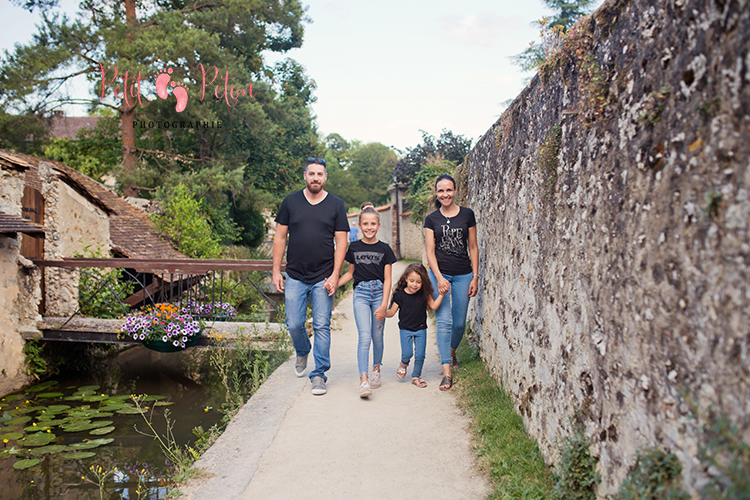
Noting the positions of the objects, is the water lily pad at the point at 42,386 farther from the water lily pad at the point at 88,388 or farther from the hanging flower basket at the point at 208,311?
the hanging flower basket at the point at 208,311

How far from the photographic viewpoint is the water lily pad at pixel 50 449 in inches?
205

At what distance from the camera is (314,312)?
4301 mm

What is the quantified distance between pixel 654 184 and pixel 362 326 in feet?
9.60

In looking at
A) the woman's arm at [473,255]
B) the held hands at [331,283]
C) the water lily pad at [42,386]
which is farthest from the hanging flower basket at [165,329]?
the woman's arm at [473,255]

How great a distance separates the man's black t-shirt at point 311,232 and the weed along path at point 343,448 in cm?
109

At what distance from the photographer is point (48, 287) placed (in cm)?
888

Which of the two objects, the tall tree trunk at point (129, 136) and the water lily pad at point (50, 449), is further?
the tall tree trunk at point (129, 136)

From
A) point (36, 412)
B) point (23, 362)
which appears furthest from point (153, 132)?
point (36, 412)

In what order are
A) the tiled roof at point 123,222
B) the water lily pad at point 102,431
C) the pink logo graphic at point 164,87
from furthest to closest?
the pink logo graphic at point 164,87 → the tiled roof at point 123,222 → the water lily pad at point 102,431

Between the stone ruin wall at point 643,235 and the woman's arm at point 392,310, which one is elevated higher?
the stone ruin wall at point 643,235

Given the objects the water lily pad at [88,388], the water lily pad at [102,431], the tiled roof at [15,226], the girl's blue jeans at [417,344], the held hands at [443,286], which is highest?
the tiled roof at [15,226]

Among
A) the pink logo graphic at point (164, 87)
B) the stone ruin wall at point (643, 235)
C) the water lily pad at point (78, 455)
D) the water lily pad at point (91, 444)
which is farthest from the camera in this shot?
the pink logo graphic at point (164, 87)

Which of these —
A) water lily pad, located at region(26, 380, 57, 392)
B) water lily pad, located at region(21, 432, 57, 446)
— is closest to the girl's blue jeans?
water lily pad, located at region(21, 432, 57, 446)

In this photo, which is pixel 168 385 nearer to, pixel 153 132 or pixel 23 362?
→ pixel 23 362
